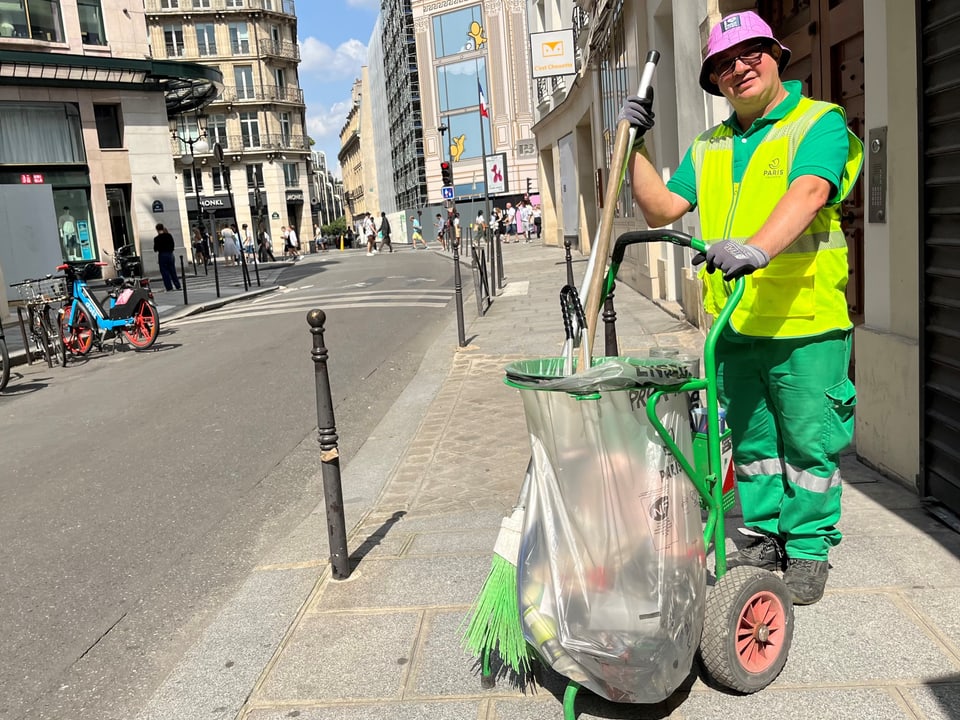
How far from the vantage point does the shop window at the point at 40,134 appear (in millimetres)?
26000

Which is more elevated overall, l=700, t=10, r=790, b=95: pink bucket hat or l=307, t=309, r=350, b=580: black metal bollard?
l=700, t=10, r=790, b=95: pink bucket hat

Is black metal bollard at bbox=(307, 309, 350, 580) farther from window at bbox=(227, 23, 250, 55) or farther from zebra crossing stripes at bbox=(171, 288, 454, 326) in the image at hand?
window at bbox=(227, 23, 250, 55)

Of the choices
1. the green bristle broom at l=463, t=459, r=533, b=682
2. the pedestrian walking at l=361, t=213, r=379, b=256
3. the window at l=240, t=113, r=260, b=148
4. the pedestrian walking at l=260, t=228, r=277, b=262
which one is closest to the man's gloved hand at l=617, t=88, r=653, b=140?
the green bristle broom at l=463, t=459, r=533, b=682

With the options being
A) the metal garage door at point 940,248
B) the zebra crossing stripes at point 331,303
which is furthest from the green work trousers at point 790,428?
the zebra crossing stripes at point 331,303

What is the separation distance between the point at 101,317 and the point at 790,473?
10.8 m

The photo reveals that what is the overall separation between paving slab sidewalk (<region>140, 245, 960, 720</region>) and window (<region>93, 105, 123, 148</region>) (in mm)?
27631

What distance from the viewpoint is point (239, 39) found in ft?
214

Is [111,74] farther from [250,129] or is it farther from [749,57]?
[250,129]

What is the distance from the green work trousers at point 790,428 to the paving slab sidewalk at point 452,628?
13.5 inches

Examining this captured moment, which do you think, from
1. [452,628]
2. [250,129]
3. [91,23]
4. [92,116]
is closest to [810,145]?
[452,628]

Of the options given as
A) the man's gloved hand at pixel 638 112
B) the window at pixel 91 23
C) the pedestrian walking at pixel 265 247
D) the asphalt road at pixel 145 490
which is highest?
the window at pixel 91 23

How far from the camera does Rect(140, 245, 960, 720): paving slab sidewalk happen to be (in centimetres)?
259

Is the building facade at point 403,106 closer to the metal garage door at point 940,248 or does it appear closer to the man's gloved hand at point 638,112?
the metal garage door at point 940,248

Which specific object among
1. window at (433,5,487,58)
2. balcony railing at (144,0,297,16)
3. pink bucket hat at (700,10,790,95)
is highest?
balcony railing at (144,0,297,16)
